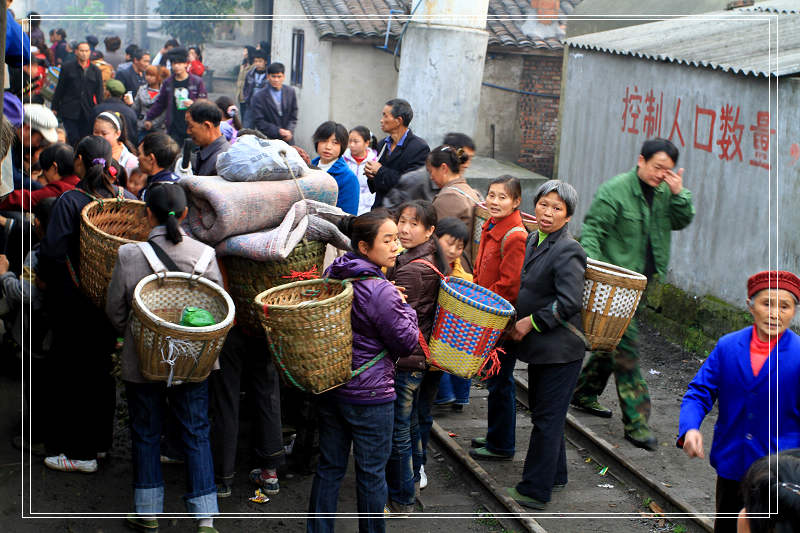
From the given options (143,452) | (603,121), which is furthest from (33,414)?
(603,121)

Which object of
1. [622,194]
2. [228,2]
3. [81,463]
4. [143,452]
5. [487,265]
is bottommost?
[81,463]

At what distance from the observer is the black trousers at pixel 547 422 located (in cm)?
551

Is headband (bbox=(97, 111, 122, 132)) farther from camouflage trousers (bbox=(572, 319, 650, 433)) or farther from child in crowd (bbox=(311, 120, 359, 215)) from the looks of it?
camouflage trousers (bbox=(572, 319, 650, 433))

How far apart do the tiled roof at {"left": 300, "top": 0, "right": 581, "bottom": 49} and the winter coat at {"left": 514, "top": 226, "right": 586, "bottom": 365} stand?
1056cm

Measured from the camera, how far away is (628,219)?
659 centimetres

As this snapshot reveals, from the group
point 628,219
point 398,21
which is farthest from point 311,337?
point 398,21

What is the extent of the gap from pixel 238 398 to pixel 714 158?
234 inches

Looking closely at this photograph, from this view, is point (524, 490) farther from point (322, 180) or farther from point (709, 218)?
point (709, 218)

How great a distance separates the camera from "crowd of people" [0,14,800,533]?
4.19 m

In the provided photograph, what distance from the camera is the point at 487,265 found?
6074 mm

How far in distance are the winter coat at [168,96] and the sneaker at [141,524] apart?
8579 millimetres

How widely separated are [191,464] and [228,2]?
953 inches

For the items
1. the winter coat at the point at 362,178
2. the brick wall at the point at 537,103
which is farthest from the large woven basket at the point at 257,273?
the brick wall at the point at 537,103

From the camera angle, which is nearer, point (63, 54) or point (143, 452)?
point (143, 452)
